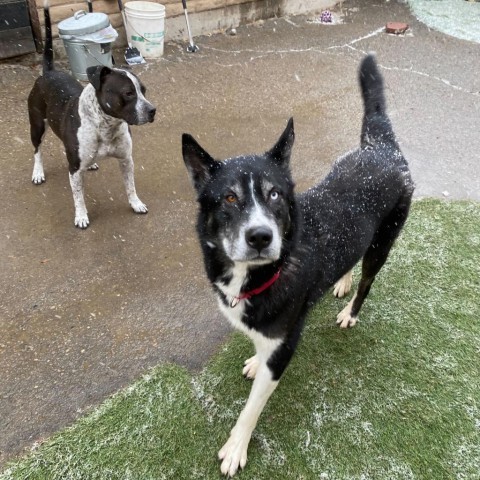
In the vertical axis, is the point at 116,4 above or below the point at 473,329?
above

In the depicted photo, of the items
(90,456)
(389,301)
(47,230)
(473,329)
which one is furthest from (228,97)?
(90,456)

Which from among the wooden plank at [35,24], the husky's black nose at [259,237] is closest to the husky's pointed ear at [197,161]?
the husky's black nose at [259,237]

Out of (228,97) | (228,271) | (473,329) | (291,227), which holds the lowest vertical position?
(473,329)

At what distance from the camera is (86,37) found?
5.13m

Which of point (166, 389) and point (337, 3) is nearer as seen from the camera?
point (166, 389)

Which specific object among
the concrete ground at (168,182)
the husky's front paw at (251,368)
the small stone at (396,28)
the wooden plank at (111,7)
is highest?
the wooden plank at (111,7)

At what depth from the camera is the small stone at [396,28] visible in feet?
25.4

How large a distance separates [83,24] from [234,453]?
16.3ft

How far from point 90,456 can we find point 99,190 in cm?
248

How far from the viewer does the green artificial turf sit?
229 cm

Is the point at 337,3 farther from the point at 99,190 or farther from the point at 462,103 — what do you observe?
the point at 99,190

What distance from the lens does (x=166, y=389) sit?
8.42ft

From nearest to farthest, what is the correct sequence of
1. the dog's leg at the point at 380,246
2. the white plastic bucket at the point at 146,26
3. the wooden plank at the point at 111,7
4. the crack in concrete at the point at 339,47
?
the dog's leg at the point at 380,246 < the wooden plank at the point at 111,7 < the white plastic bucket at the point at 146,26 < the crack in concrete at the point at 339,47

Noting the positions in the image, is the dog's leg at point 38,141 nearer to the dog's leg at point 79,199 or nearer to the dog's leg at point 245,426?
the dog's leg at point 79,199
